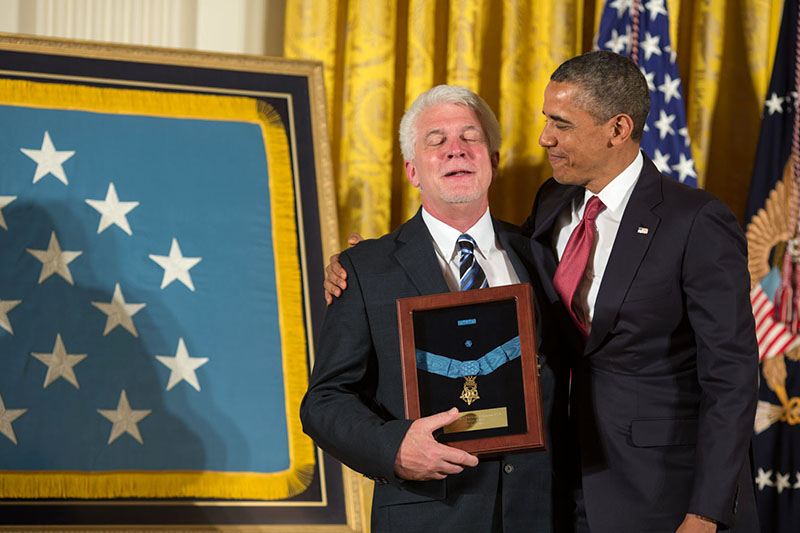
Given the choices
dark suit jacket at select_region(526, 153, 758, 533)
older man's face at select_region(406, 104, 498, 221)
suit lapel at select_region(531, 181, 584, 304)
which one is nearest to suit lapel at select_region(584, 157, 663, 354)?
dark suit jacket at select_region(526, 153, 758, 533)

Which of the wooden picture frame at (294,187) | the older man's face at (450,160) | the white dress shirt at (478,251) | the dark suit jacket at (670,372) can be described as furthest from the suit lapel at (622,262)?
the wooden picture frame at (294,187)

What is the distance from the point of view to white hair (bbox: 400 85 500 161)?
2307mm

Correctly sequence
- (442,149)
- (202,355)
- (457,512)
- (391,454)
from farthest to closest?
(202,355), (442,149), (457,512), (391,454)

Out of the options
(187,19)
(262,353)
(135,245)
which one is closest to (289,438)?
(262,353)

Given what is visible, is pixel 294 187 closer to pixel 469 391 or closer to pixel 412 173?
pixel 412 173

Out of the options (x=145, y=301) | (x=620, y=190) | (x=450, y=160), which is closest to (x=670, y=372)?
(x=620, y=190)

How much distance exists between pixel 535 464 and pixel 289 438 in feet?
3.29

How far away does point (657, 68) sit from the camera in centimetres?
320

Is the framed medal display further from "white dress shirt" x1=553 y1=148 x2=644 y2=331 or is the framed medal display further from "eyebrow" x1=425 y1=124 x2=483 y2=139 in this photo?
"eyebrow" x1=425 y1=124 x2=483 y2=139

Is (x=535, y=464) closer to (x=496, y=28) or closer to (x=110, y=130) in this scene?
(x=110, y=130)

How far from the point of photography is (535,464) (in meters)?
2.06

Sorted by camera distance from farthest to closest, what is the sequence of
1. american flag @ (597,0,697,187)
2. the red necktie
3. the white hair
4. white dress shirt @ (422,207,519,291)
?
american flag @ (597,0,697,187)
the white hair
white dress shirt @ (422,207,519,291)
the red necktie

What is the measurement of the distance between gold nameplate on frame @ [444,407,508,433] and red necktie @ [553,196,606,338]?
35 cm

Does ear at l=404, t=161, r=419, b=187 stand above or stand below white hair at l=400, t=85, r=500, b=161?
below
